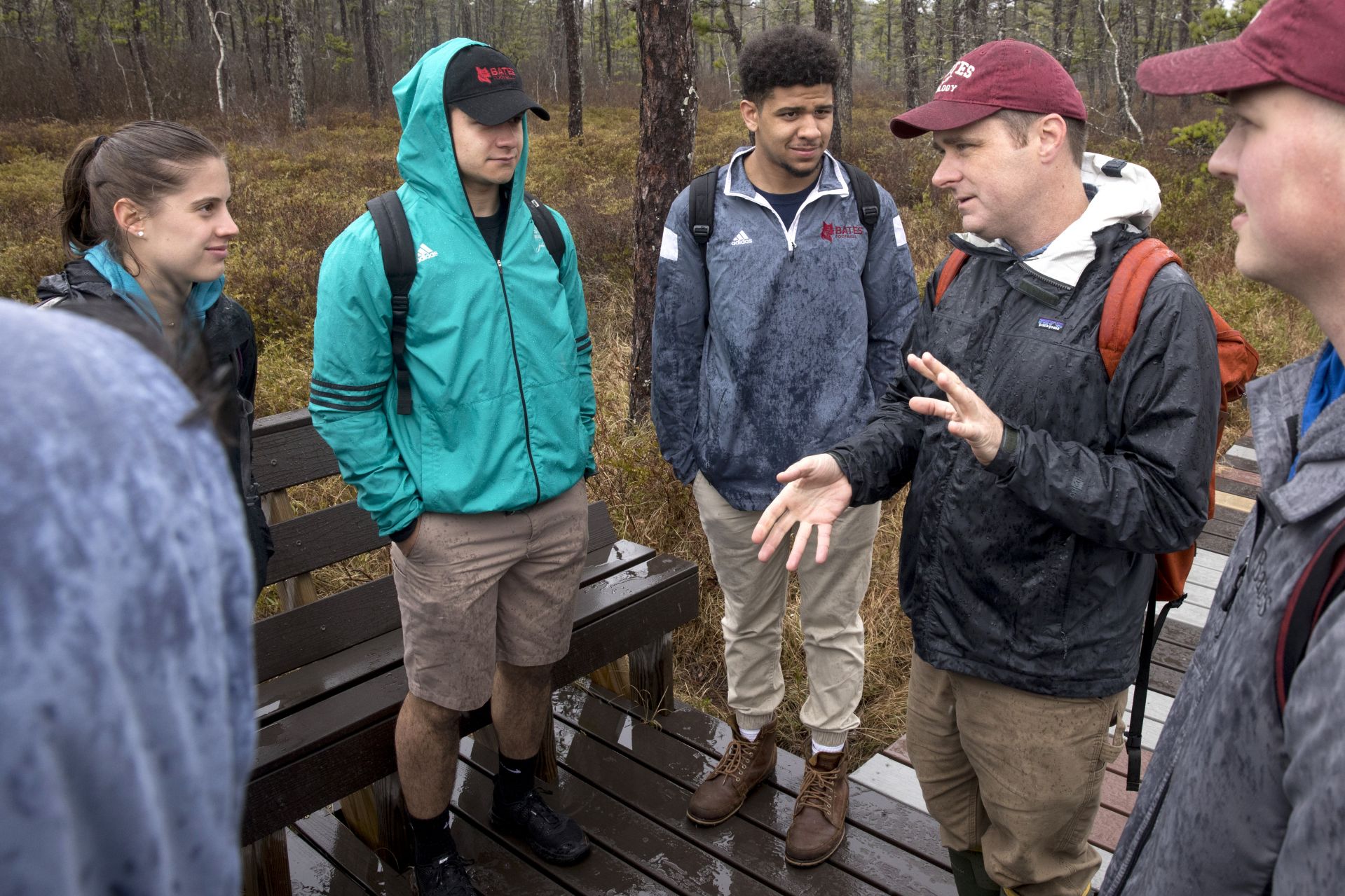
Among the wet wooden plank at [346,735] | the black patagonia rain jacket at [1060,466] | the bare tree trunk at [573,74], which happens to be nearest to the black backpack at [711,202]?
the black patagonia rain jacket at [1060,466]

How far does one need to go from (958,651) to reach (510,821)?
1574 millimetres

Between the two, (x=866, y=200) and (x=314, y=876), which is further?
(x=866, y=200)

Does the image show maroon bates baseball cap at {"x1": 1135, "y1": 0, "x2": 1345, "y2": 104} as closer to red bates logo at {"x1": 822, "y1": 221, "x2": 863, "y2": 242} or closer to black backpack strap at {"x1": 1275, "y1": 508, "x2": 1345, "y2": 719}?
black backpack strap at {"x1": 1275, "y1": 508, "x2": 1345, "y2": 719}

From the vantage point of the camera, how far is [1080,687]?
2.07 meters

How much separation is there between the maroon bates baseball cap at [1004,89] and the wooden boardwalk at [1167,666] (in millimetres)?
1283

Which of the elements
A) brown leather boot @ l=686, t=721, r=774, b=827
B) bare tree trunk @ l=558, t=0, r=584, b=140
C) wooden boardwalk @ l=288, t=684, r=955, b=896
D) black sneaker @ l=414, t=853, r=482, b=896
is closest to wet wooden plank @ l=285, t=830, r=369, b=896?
wooden boardwalk @ l=288, t=684, r=955, b=896

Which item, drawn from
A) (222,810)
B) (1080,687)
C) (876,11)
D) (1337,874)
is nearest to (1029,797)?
(1080,687)

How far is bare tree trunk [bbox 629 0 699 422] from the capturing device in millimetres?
5457

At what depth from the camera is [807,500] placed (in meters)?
2.21

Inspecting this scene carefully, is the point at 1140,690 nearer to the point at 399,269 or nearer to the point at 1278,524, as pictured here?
the point at 1278,524

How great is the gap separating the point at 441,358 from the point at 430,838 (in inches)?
53.0

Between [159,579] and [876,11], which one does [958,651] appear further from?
[876,11]

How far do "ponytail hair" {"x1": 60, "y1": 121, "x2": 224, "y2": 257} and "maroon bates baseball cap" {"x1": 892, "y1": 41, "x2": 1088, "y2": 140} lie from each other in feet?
6.33

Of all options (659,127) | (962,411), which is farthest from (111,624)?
(659,127)
